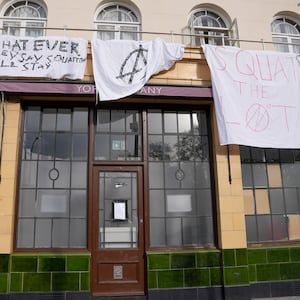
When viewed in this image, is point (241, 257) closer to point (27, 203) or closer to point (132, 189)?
point (132, 189)

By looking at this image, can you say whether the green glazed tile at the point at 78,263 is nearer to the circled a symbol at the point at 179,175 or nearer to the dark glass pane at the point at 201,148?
the circled a symbol at the point at 179,175

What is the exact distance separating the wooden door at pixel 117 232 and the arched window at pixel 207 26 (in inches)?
142

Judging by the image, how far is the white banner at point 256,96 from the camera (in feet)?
22.5

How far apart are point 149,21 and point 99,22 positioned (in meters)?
1.20

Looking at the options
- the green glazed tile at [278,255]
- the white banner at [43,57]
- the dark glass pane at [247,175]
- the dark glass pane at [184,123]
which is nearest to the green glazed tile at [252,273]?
the green glazed tile at [278,255]

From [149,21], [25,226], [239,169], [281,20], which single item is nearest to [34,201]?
[25,226]

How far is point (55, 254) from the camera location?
255 inches

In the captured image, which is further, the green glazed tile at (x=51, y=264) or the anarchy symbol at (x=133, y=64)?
the anarchy symbol at (x=133, y=64)

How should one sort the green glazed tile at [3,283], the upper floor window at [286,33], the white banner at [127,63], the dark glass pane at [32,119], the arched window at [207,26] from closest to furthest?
the green glazed tile at [3,283] < the white banner at [127,63] < the dark glass pane at [32,119] < the arched window at [207,26] < the upper floor window at [286,33]

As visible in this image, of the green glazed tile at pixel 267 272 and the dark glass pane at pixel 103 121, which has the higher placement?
the dark glass pane at pixel 103 121

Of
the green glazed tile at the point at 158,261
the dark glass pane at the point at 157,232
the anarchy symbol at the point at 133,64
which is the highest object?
the anarchy symbol at the point at 133,64

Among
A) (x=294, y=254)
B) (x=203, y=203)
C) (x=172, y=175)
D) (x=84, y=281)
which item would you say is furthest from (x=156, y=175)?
(x=294, y=254)

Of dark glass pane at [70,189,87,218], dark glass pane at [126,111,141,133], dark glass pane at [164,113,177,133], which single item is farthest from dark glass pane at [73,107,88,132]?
dark glass pane at [164,113,177,133]

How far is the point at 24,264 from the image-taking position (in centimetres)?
638
